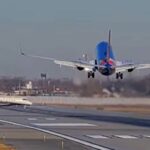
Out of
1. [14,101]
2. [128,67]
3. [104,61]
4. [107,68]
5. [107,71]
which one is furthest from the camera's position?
[14,101]

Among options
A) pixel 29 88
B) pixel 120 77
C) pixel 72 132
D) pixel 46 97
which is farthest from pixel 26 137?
pixel 29 88

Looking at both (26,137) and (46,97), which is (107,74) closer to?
(26,137)

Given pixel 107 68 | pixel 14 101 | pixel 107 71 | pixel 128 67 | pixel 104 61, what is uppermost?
pixel 104 61

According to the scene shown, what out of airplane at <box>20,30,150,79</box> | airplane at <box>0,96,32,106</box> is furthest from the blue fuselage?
airplane at <box>0,96,32,106</box>

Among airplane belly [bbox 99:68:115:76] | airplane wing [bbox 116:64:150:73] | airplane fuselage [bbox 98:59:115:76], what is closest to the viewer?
airplane belly [bbox 99:68:115:76]

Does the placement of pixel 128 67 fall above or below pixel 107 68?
above

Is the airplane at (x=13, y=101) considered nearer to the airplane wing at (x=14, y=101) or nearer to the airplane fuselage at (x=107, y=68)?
the airplane wing at (x=14, y=101)

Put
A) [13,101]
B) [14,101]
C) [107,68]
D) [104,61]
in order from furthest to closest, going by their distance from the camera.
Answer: [13,101] → [14,101] → [104,61] → [107,68]

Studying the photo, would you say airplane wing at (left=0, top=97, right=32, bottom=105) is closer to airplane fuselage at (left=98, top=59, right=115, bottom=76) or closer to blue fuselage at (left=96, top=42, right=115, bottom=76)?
blue fuselage at (left=96, top=42, right=115, bottom=76)

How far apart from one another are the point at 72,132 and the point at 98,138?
5266 millimetres

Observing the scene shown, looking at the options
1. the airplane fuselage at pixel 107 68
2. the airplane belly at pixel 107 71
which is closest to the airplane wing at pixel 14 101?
the airplane fuselage at pixel 107 68

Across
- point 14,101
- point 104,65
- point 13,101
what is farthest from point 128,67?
point 13,101

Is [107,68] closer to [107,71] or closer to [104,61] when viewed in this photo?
[107,71]

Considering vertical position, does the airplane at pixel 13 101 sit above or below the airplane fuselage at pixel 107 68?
below
